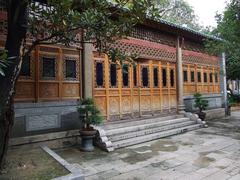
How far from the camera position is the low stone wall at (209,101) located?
10668mm

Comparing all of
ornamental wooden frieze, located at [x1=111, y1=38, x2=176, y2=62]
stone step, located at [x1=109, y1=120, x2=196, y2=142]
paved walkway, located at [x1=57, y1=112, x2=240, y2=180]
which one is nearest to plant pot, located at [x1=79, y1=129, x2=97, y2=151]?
paved walkway, located at [x1=57, y1=112, x2=240, y2=180]

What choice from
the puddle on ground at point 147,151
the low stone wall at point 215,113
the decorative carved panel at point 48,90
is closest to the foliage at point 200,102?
the low stone wall at point 215,113

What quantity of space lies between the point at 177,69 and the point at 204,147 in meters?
4.35

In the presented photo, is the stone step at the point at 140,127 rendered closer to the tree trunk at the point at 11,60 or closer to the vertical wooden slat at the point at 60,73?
the vertical wooden slat at the point at 60,73

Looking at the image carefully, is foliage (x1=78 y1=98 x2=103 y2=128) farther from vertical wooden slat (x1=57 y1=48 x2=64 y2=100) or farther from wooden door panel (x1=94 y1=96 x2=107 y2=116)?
wooden door panel (x1=94 y1=96 x2=107 y2=116)

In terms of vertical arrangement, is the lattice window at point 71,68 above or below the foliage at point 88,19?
below

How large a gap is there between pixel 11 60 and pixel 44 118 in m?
2.72

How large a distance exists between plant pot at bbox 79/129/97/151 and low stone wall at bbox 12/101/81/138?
74cm

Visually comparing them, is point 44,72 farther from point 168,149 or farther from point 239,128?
point 239,128

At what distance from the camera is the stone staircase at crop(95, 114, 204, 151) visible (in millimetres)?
6523

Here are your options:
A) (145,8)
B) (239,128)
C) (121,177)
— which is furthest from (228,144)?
(145,8)

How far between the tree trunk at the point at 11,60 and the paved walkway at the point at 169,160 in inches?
67.2

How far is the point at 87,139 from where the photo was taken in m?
6.21

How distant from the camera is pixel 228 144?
A: 6797 mm
